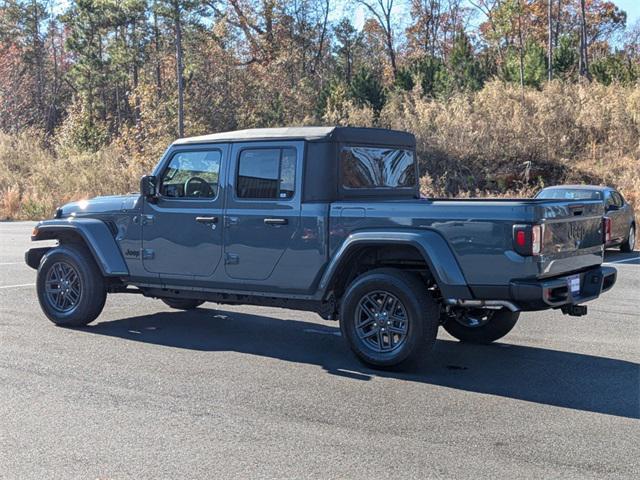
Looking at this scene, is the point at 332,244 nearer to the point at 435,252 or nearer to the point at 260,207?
the point at 260,207

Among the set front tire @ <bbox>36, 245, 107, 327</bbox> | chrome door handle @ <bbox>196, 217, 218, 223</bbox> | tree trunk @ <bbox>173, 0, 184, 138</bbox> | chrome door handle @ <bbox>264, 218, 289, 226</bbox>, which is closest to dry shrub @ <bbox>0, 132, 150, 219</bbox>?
tree trunk @ <bbox>173, 0, 184, 138</bbox>

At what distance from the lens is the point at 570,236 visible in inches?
265

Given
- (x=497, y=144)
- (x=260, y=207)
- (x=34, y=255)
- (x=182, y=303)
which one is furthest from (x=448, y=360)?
(x=497, y=144)

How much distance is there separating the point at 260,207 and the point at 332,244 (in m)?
0.88

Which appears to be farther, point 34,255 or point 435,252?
point 34,255

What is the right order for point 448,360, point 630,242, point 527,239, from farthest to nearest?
point 630,242, point 448,360, point 527,239

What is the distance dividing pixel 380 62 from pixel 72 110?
20.0m

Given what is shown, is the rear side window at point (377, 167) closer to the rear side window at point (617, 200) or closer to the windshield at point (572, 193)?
the windshield at point (572, 193)

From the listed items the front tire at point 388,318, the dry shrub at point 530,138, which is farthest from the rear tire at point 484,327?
the dry shrub at point 530,138

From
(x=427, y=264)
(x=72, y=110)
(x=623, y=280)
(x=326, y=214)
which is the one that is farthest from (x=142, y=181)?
(x=72, y=110)

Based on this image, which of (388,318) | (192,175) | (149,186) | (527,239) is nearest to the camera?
(527,239)

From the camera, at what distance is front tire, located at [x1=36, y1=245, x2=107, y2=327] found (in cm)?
860

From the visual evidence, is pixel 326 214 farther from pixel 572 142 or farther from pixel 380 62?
pixel 380 62

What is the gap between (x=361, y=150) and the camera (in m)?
7.79
